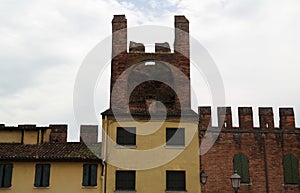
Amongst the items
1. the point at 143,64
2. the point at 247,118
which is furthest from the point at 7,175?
the point at 247,118

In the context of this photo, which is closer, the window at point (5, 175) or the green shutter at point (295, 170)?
the window at point (5, 175)

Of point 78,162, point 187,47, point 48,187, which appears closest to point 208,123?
point 187,47

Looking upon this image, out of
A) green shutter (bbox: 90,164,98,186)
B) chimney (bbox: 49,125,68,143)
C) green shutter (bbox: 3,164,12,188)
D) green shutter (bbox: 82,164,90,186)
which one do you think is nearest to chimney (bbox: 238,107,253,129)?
green shutter (bbox: 90,164,98,186)

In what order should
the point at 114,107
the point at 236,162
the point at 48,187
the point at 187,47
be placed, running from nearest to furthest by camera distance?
the point at 48,187 < the point at 114,107 < the point at 187,47 < the point at 236,162

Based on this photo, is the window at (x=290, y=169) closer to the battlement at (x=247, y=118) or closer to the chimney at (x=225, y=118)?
the battlement at (x=247, y=118)

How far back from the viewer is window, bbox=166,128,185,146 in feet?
69.9

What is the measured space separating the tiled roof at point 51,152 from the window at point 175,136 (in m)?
3.77

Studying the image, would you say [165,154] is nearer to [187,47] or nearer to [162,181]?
[162,181]

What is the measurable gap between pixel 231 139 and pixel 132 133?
8236 millimetres

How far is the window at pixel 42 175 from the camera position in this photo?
20.7 metres

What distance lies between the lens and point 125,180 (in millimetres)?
20719

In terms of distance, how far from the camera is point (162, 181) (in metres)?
20.6

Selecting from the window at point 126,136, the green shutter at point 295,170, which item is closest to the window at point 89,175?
the window at point 126,136

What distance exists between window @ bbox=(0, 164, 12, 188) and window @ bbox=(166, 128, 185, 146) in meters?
8.31
